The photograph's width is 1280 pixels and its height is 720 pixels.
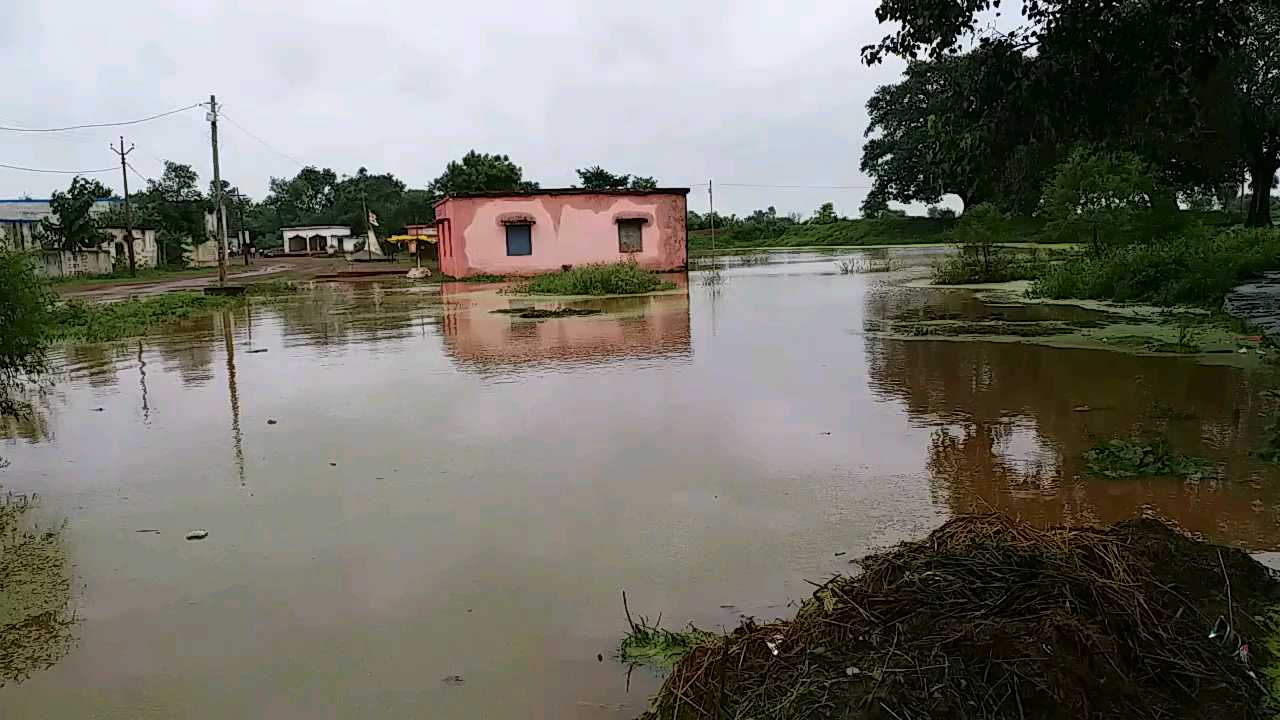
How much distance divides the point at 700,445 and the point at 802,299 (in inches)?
542

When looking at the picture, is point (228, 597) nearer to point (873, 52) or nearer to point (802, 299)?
point (873, 52)

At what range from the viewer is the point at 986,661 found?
9.68 ft

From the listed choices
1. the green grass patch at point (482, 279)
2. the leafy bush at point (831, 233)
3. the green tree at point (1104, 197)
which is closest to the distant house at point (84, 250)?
A: the green grass patch at point (482, 279)

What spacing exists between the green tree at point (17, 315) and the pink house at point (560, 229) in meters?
28.0

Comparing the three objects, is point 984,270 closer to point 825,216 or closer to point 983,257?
point 983,257

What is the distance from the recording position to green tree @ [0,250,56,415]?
707 centimetres

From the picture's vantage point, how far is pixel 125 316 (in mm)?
19828

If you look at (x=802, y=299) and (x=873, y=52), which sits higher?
(x=873, y=52)

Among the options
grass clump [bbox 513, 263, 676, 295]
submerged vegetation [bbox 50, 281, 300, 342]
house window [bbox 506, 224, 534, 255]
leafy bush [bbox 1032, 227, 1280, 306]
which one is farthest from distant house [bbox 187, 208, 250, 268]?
leafy bush [bbox 1032, 227, 1280, 306]

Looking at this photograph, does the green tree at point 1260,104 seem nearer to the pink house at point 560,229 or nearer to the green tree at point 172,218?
the pink house at point 560,229

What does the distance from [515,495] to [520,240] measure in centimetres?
3020

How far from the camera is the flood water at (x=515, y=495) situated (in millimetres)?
4160

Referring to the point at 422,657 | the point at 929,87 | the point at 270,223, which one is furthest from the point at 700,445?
the point at 270,223

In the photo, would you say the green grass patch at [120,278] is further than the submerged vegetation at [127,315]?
Yes
